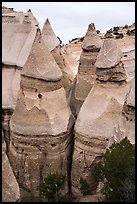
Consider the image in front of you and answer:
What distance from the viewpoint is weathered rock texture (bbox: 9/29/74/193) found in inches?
677

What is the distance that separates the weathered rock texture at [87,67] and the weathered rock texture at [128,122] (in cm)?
426

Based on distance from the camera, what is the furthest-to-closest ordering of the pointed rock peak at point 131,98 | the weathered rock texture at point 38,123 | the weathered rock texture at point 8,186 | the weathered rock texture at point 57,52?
the weathered rock texture at point 57,52, the weathered rock texture at point 38,123, the pointed rock peak at point 131,98, the weathered rock texture at point 8,186

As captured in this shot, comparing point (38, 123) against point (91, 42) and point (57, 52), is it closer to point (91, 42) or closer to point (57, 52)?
point (91, 42)

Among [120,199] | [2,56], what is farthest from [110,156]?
[2,56]

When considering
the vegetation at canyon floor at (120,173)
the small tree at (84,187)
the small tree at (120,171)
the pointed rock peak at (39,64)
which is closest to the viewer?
the vegetation at canyon floor at (120,173)

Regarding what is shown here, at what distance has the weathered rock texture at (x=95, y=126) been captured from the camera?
17.2m

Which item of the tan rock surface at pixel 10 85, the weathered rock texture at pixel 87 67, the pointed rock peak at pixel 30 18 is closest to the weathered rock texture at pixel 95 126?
the weathered rock texture at pixel 87 67

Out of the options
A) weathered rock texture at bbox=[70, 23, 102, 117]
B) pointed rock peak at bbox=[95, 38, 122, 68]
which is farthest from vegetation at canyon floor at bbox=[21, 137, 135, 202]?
weathered rock texture at bbox=[70, 23, 102, 117]

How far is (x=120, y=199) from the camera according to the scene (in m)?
14.1

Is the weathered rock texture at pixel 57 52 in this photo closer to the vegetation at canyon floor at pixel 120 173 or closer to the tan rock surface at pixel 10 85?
the tan rock surface at pixel 10 85

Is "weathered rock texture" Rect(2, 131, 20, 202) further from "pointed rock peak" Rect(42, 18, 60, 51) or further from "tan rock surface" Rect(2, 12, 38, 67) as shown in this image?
"pointed rock peak" Rect(42, 18, 60, 51)

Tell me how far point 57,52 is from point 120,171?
8.40 meters

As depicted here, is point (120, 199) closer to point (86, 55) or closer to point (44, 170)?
point (44, 170)

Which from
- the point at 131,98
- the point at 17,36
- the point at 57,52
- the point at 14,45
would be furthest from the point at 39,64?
the point at 17,36
